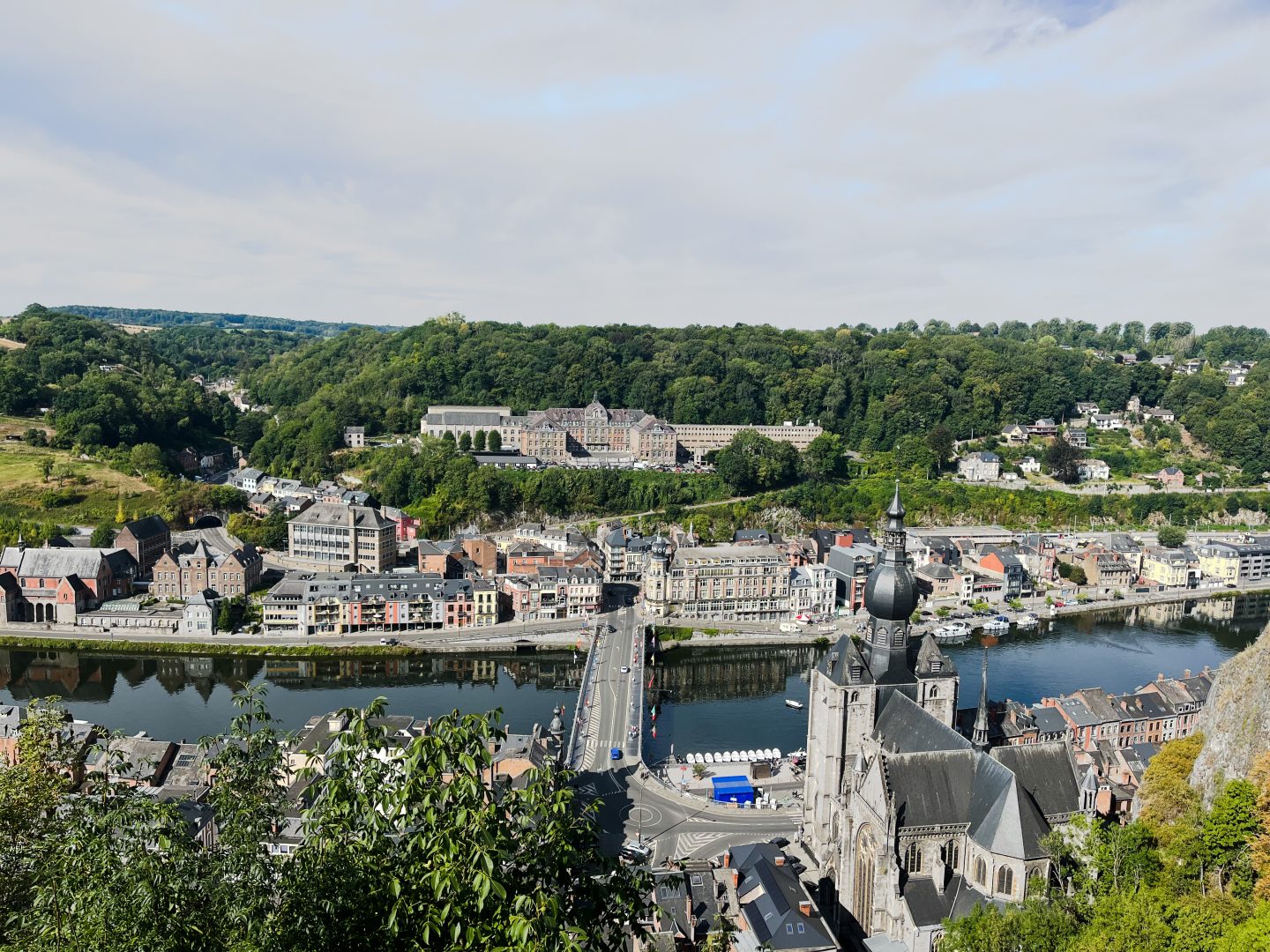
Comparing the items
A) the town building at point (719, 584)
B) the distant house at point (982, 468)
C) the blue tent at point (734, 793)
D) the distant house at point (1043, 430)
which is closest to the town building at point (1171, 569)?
the distant house at point (982, 468)

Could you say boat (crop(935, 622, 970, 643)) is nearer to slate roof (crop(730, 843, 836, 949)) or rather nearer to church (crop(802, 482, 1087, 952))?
church (crop(802, 482, 1087, 952))

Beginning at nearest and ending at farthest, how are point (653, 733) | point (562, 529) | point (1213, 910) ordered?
point (1213, 910) → point (653, 733) → point (562, 529)

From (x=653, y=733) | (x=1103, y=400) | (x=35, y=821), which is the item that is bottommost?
(x=653, y=733)

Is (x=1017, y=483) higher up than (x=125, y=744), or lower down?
higher up

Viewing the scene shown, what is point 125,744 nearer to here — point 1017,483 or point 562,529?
point 562,529

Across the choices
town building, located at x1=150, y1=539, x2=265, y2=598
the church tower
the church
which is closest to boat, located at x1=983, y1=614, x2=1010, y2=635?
the church

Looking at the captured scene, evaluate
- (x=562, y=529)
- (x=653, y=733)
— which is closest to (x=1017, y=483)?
(x=562, y=529)
